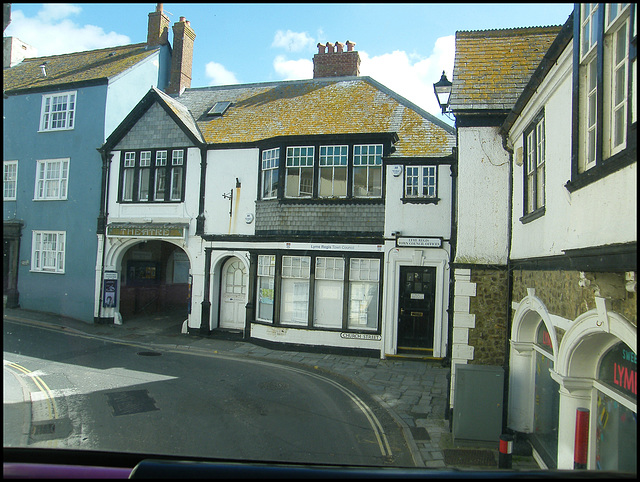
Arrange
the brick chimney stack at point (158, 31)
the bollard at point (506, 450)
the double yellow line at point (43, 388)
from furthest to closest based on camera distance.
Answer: the brick chimney stack at point (158, 31), the double yellow line at point (43, 388), the bollard at point (506, 450)

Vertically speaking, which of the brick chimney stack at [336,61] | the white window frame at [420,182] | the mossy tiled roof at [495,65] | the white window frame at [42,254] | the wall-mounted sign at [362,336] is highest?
the brick chimney stack at [336,61]

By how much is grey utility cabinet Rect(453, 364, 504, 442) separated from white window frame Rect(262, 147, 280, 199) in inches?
366

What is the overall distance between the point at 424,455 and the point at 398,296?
6.96 metres

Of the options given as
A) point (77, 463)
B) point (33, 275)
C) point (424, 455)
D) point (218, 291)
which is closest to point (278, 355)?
point (218, 291)

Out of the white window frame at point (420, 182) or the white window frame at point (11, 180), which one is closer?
the white window frame at point (11, 180)

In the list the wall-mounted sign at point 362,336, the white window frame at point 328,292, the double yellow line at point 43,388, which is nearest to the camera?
the double yellow line at point 43,388

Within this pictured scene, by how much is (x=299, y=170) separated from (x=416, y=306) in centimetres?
573

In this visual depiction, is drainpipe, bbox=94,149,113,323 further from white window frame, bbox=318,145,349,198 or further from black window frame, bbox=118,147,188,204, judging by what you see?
white window frame, bbox=318,145,349,198

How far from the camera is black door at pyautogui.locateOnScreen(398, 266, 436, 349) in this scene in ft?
43.2

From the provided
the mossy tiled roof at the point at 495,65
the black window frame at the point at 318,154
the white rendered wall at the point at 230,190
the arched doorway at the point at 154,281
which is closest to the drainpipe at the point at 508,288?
the mossy tiled roof at the point at 495,65

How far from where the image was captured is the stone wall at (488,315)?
774cm

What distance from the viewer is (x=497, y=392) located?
273 inches

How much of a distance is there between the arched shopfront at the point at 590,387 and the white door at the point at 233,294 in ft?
35.9

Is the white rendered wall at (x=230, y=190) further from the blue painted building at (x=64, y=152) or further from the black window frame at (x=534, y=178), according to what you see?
the black window frame at (x=534, y=178)
